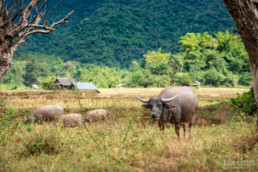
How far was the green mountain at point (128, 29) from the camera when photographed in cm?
8469

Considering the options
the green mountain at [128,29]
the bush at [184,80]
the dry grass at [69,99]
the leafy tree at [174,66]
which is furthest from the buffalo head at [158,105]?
the green mountain at [128,29]

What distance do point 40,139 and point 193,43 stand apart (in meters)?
58.3

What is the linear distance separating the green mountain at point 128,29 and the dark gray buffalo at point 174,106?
7145cm

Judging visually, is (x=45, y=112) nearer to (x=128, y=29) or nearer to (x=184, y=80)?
(x=184, y=80)

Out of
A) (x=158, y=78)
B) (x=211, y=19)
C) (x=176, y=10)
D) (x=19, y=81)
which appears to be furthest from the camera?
(x=176, y=10)

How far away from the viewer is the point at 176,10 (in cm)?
10731

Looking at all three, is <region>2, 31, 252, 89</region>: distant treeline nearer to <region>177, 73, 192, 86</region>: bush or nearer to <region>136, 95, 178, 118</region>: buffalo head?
<region>177, 73, 192, 86</region>: bush

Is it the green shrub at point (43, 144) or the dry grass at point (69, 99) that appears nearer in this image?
the green shrub at point (43, 144)

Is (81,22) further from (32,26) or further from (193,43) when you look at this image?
(32,26)

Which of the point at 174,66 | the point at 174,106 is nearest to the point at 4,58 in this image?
the point at 174,106

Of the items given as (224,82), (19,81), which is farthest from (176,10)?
(19,81)

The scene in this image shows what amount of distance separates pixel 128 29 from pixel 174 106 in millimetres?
100183

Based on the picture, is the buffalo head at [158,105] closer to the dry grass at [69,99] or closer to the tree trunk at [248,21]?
the tree trunk at [248,21]

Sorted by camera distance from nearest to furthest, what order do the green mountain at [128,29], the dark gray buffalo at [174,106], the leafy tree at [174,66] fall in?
the dark gray buffalo at [174,106] → the leafy tree at [174,66] → the green mountain at [128,29]
